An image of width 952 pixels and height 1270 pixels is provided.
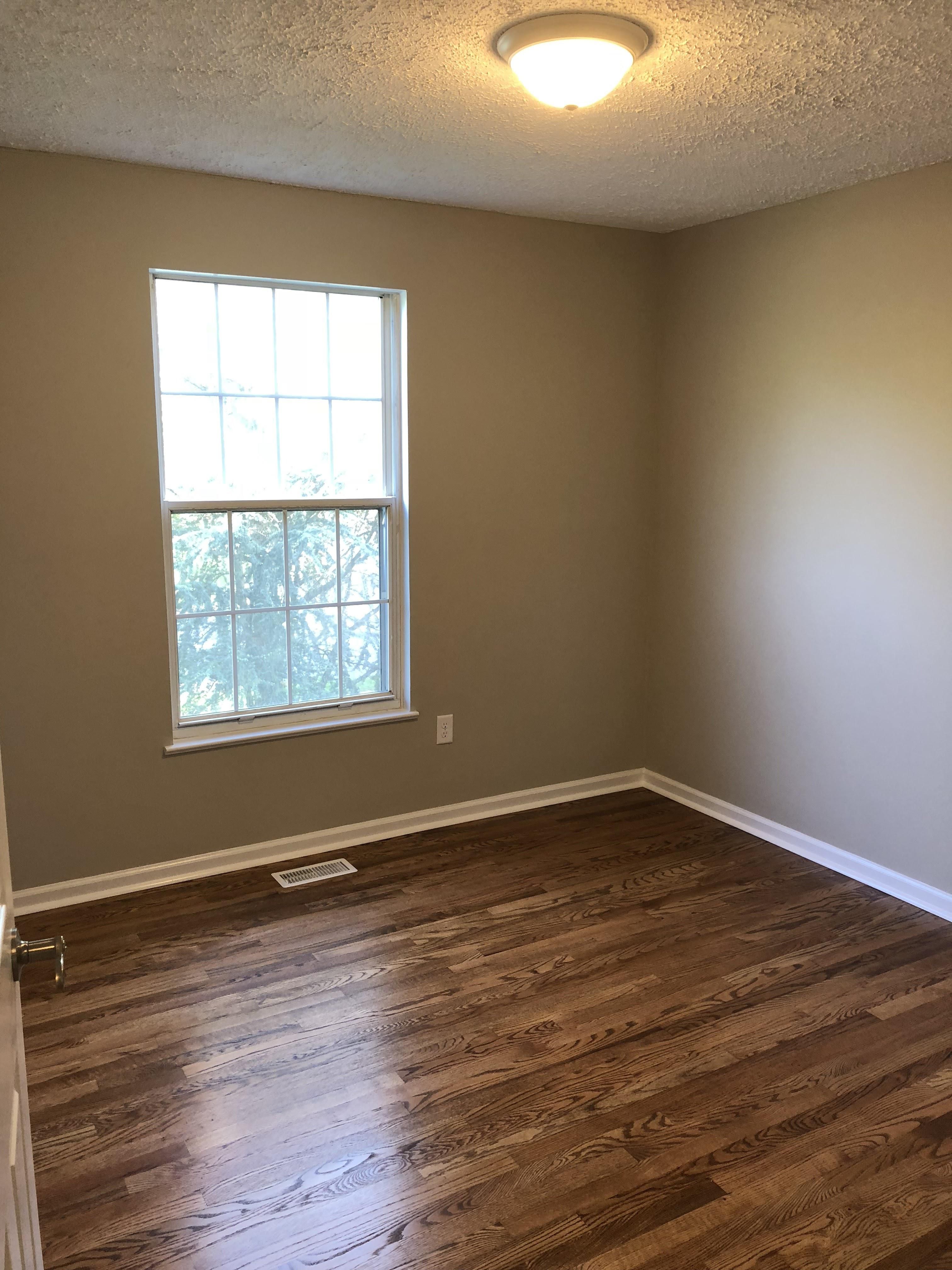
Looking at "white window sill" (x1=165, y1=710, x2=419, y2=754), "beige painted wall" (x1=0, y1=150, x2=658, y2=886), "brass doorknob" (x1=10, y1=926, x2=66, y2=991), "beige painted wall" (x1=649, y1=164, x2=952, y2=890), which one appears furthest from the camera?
"white window sill" (x1=165, y1=710, x2=419, y2=754)

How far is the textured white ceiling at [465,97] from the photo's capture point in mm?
2033

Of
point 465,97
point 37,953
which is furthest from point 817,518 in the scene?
point 37,953

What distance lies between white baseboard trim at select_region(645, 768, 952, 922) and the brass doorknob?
2.98 metres

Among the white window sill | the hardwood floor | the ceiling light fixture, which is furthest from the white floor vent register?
the ceiling light fixture

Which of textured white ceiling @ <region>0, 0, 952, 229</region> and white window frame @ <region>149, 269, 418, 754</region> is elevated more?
textured white ceiling @ <region>0, 0, 952, 229</region>

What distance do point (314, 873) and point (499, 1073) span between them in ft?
4.42

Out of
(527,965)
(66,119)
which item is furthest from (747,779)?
(66,119)

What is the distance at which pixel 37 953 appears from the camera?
1.18 meters

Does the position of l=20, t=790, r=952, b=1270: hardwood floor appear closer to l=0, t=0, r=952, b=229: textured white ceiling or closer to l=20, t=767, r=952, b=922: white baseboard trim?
l=20, t=767, r=952, b=922: white baseboard trim

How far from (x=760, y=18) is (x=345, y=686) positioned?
2587 millimetres

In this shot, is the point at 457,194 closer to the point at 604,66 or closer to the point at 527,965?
the point at 604,66

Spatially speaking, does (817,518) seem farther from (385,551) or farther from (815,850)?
(385,551)

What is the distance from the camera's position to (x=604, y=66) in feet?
7.07

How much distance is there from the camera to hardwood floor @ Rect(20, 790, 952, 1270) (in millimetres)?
1975
